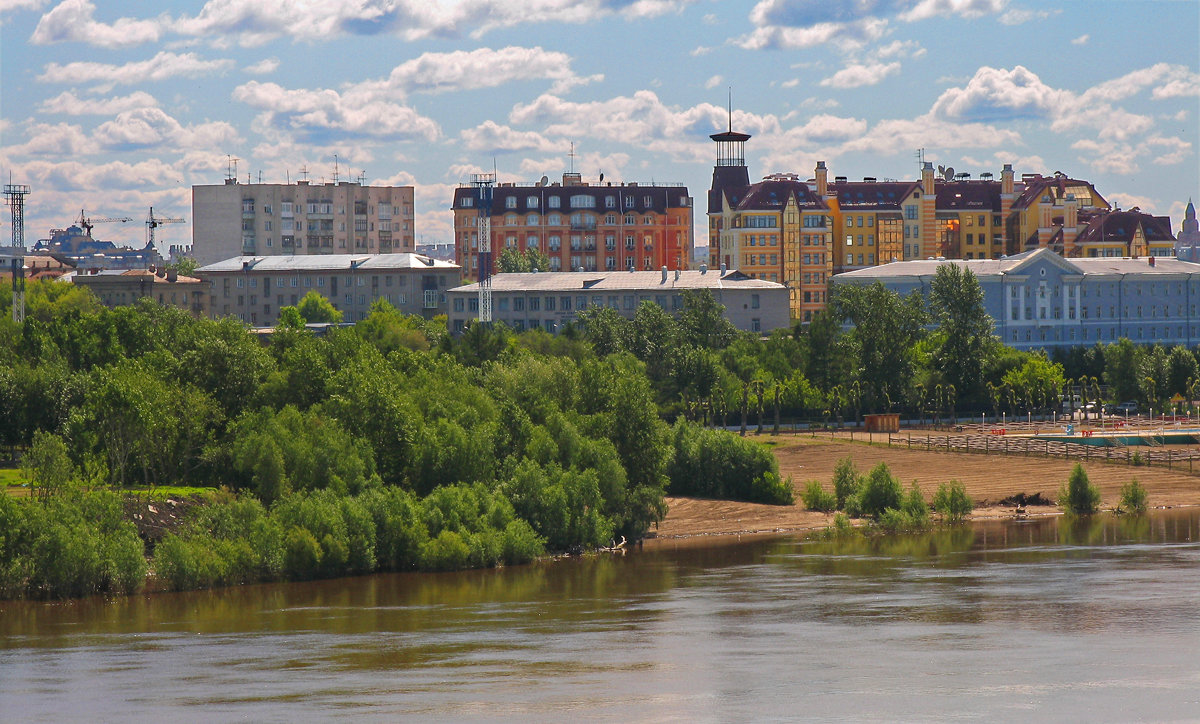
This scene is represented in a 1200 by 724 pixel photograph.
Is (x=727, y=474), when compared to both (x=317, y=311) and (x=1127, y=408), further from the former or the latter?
(x=317, y=311)

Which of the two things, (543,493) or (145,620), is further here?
(543,493)

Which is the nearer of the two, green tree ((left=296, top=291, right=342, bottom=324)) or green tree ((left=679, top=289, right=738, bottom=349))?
green tree ((left=679, top=289, right=738, bottom=349))

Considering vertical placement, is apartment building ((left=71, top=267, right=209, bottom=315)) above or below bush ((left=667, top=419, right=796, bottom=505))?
above

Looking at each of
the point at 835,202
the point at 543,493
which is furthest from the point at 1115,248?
the point at 543,493

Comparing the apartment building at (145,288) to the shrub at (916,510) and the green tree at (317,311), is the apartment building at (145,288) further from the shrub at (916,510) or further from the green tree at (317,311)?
the shrub at (916,510)

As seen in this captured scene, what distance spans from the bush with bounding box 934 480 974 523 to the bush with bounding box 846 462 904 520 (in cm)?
200

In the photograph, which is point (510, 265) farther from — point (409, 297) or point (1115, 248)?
point (1115, 248)

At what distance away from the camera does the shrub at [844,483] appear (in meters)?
Answer: 77.0

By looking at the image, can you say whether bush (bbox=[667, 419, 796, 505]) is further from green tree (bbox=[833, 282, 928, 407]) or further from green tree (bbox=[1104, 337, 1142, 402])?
green tree (bbox=[1104, 337, 1142, 402])

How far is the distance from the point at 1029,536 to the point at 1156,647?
25.6m

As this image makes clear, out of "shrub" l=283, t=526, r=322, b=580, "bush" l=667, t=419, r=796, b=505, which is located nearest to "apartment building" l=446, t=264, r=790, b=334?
"bush" l=667, t=419, r=796, b=505

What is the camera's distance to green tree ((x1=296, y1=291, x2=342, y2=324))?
167 meters

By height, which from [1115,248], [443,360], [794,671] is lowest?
[794,671]

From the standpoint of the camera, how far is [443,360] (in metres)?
84.8
